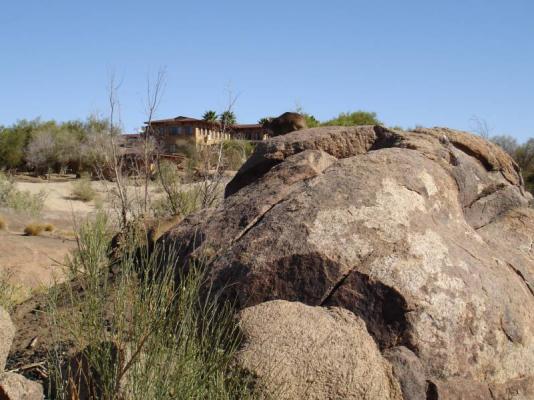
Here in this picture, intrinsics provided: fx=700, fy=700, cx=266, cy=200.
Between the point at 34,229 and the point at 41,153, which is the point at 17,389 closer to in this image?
the point at 34,229

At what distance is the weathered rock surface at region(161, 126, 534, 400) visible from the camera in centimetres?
454

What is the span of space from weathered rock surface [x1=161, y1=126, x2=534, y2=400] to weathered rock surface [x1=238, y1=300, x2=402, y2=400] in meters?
0.34

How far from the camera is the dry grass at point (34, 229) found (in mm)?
16031

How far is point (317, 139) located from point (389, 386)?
11.0 ft

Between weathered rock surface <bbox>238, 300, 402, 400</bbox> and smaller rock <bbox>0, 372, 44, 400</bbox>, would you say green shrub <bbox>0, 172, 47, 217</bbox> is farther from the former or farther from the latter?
weathered rock surface <bbox>238, 300, 402, 400</bbox>

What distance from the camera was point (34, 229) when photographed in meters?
16.1

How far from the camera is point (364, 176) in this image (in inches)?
217

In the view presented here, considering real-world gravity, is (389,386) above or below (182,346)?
below

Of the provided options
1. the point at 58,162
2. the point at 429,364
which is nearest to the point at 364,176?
the point at 429,364

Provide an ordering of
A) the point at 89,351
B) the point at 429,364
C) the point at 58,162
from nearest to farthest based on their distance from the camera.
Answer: the point at 89,351
the point at 429,364
the point at 58,162

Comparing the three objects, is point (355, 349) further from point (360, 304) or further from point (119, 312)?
point (119, 312)

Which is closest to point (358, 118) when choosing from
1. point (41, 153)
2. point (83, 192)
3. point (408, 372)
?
point (83, 192)

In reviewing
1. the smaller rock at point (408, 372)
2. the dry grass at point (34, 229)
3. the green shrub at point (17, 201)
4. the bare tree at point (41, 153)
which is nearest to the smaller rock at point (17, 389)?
the smaller rock at point (408, 372)

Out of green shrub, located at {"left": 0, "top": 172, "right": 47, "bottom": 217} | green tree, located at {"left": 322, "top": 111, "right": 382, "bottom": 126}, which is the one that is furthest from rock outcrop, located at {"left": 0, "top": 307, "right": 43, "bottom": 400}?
green tree, located at {"left": 322, "top": 111, "right": 382, "bottom": 126}
